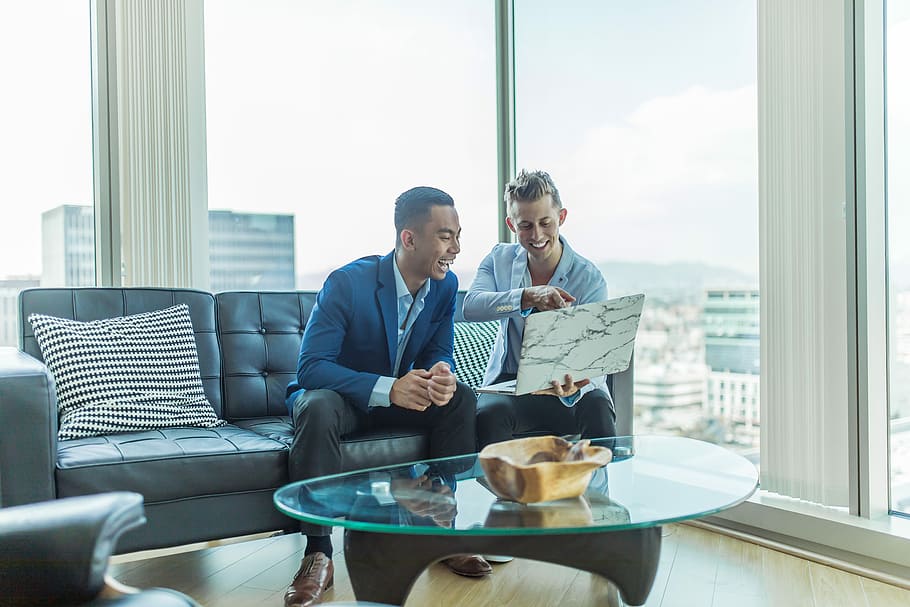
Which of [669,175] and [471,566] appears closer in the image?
[471,566]

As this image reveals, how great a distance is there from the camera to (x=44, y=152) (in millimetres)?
2980

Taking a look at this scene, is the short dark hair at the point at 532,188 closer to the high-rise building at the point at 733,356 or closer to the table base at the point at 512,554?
the high-rise building at the point at 733,356

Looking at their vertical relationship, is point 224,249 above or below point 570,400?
above

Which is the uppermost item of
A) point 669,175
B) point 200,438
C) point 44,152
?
point 44,152

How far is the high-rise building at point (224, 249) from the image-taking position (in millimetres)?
2980

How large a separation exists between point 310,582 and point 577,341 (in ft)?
3.08

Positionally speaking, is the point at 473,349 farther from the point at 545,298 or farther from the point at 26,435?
the point at 26,435

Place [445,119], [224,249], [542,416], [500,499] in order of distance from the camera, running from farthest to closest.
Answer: [445,119] → [224,249] → [542,416] → [500,499]

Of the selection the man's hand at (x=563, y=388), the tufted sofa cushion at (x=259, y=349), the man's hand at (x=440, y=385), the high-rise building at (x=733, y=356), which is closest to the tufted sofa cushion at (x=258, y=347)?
the tufted sofa cushion at (x=259, y=349)

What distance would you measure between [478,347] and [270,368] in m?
0.77

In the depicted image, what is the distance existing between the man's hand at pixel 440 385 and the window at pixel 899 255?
137 cm

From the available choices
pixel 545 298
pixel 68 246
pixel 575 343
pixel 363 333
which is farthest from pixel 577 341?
pixel 68 246

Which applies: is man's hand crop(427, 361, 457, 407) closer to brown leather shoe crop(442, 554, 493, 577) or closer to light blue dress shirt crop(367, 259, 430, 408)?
light blue dress shirt crop(367, 259, 430, 408)

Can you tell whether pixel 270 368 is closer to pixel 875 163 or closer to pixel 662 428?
pixel 662 428
